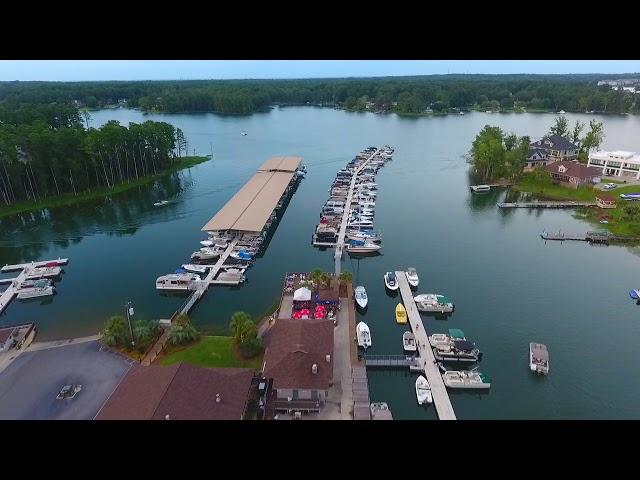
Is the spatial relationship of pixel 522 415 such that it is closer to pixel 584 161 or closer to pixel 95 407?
pixel 95 407

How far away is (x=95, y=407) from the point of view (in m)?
21.3

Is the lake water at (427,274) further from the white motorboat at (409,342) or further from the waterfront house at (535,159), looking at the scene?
the waterfront house at (535,159)

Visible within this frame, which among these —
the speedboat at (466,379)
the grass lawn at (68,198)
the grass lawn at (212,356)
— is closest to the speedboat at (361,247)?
the grass lawn at (212,356)

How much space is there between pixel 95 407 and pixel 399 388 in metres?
16.2

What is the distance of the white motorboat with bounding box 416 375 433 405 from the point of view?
22.8 metres

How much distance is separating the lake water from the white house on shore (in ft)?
55.8

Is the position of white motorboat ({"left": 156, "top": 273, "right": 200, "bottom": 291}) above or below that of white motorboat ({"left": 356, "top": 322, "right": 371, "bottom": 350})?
A: above

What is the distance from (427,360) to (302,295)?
9.44 m

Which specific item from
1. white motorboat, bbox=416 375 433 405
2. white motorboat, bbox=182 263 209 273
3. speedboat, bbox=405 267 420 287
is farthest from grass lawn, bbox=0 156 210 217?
white motorboat, bbox=416 375 433 405

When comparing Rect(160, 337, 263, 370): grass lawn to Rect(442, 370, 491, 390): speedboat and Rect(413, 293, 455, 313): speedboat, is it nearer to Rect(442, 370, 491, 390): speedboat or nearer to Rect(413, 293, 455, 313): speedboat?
Rect(442, 370, 491, 390): speedboat

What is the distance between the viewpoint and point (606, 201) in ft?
160

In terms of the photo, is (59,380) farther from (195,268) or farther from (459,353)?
(459,353)

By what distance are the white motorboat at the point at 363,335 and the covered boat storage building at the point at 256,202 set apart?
16716mm
